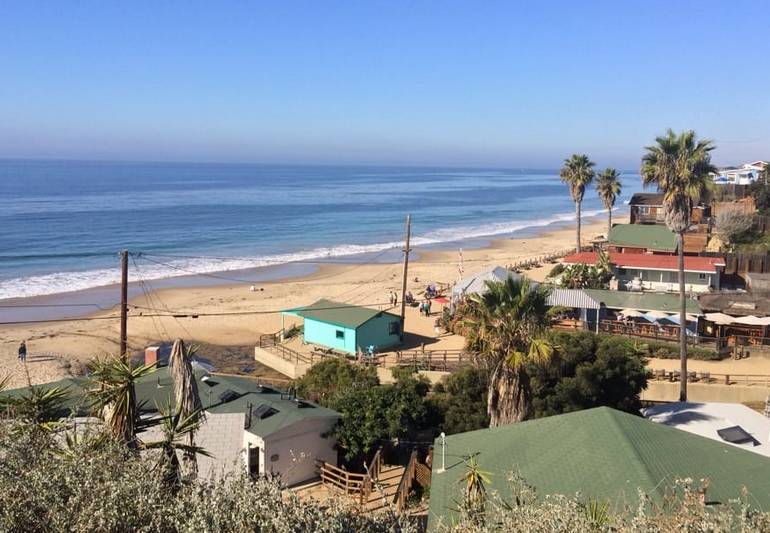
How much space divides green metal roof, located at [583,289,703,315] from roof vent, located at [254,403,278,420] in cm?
1882

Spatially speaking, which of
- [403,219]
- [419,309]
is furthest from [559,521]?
A: [403,219]

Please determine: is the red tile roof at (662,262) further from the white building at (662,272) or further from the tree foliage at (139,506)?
the tree foliage at (139,506)

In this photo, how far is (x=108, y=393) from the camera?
33.8 feet

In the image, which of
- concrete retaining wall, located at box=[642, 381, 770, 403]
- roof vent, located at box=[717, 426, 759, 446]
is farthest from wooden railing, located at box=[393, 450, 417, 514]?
concrete retaining wall, located at box=[642, 381, 770, 403]

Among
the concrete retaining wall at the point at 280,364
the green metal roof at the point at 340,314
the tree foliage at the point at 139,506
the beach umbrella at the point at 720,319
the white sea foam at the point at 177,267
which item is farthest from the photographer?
the white sea foam at the point at 177,267

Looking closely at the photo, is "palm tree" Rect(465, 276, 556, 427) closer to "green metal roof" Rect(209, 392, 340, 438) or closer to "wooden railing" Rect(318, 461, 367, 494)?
"wooden railing" Rect(318, 461, 367, 494)

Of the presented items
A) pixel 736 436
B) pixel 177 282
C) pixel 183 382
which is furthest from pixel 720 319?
pixel 177 282

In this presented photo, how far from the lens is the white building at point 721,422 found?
15.7 meters

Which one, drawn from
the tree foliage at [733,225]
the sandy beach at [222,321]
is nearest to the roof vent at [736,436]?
the sandy beach at [222,321]

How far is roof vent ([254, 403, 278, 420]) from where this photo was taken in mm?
17750

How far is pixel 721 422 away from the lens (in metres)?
17.3

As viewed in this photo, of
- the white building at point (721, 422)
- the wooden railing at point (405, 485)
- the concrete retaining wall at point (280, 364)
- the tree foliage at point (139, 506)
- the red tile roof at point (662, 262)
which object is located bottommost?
the concrete retaining wall at point (280, 364)

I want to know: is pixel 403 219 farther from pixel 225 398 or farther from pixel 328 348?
pixel 225 398

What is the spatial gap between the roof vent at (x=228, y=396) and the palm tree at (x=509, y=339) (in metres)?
7.64
